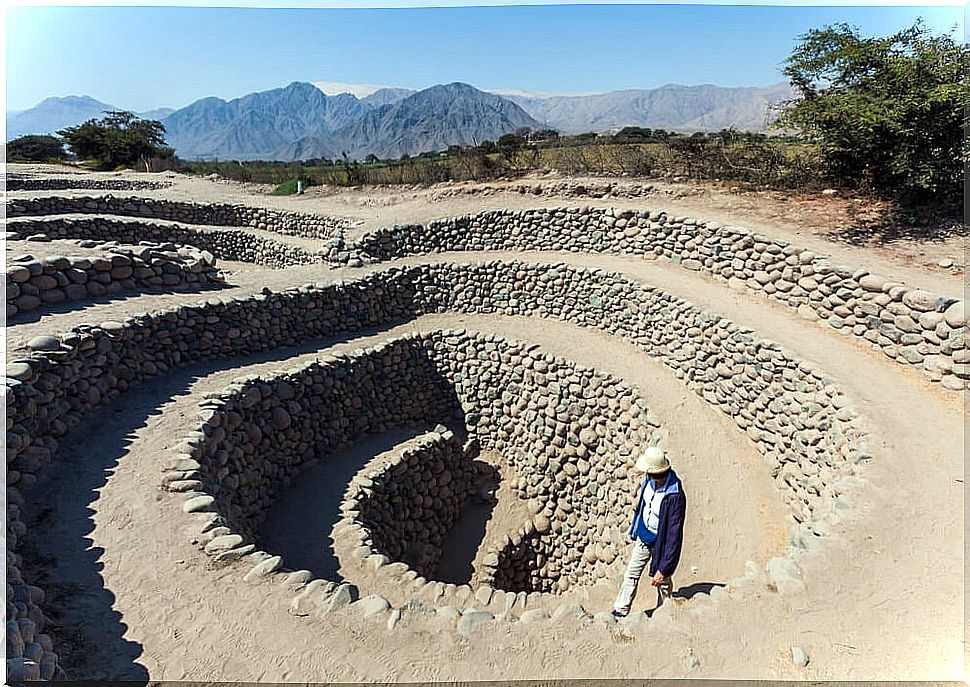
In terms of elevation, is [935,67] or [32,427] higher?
[935,67]

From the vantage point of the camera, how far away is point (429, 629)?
4504mm

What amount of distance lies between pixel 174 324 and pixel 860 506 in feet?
34.2

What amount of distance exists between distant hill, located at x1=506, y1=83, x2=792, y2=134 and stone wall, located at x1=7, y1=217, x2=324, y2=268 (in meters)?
110

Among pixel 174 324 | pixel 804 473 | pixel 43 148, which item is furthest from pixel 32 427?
pixel 43 148

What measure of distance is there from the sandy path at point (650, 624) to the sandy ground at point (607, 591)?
0.02 meters

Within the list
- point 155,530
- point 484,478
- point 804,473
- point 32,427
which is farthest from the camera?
point 484,478

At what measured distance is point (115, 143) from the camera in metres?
35.6

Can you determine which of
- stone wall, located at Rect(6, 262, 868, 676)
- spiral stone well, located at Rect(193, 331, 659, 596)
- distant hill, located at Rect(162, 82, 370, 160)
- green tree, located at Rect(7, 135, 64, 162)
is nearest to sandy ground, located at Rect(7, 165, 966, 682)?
stone wall, located at Rect(6, 262, 868, 676)

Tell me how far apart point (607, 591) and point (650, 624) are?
10.6ft

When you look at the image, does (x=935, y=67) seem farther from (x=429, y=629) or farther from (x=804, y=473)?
(x=429, y=629)

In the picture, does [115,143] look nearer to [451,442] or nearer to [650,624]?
[451,442]

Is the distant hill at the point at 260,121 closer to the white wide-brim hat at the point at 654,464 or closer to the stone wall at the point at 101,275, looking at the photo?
the stone wall at the point at 101,275

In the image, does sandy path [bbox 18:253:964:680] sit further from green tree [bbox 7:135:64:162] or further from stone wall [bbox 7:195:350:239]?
green tree [bbox 7:135:64:162]

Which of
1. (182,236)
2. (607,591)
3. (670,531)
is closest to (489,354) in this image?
(607,591)
